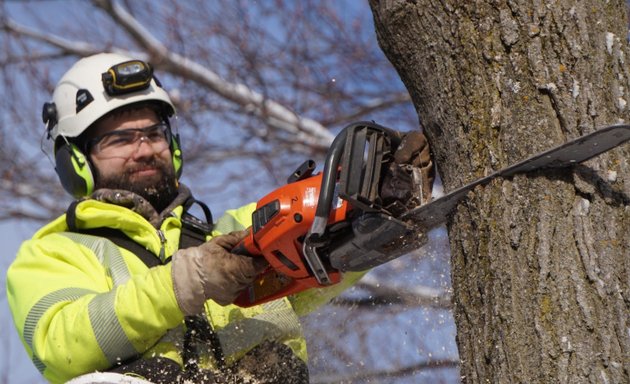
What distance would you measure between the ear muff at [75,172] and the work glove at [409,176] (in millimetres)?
1527

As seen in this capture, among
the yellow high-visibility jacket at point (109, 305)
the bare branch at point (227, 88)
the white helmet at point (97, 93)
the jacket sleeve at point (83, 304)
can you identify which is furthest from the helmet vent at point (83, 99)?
the bare branch at point (227, 88)

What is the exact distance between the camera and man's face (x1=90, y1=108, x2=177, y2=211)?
356cm

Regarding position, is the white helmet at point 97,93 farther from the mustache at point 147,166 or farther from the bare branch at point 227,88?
the bare branch at point 227,88

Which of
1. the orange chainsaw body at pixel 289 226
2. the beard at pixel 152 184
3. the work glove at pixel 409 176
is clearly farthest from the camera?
the beard at pixel 152 184

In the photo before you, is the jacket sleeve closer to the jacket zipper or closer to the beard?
the jacket zipper

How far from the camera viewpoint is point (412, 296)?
6367 mm

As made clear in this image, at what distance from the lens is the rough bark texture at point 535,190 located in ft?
6.91

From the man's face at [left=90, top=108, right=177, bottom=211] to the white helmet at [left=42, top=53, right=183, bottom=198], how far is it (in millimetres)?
64

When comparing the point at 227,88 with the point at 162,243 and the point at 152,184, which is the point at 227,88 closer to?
the point at 152,184

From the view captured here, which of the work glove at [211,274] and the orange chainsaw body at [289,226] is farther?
the work glove at [211,274]

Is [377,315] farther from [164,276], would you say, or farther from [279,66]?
[164,276]

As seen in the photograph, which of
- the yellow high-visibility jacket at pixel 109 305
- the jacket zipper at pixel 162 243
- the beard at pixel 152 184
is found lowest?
the yellow high-visibility jacket at pixel 109 305

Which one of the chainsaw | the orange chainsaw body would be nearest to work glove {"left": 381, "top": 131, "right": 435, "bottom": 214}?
the chainsaw

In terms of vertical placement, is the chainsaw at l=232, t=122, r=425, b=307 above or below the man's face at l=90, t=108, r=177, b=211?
below
